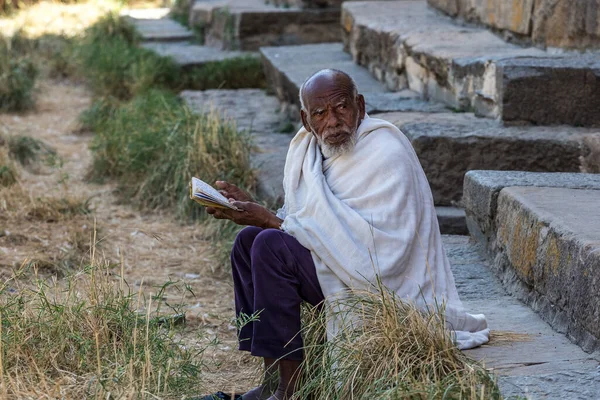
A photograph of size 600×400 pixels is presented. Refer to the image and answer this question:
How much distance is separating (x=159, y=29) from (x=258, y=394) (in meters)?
9.73

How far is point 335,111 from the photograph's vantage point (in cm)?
330

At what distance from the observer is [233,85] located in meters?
9.56

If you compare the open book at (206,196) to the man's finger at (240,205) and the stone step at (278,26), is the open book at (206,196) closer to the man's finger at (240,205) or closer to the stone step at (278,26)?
the man's finger at (240,205)

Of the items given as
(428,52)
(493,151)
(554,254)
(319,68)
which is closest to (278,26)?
(319,68)

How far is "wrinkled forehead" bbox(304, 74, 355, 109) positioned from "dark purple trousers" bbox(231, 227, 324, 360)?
0.48 meters

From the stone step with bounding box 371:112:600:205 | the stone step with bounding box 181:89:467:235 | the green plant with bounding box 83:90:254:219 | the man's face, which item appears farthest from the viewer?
the green plant with bounding box 83:90:254:219

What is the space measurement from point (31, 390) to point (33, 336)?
0.32m

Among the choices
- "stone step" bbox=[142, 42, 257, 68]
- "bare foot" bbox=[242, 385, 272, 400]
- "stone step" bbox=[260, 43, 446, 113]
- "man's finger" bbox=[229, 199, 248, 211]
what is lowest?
"stone step" bbox=[142, 42, 257, 68]

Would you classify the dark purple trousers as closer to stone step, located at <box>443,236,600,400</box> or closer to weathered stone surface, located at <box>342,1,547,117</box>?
stone step, located at <box>443,236,600,400</box>

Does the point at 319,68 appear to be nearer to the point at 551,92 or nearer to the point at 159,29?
the point at 551,92

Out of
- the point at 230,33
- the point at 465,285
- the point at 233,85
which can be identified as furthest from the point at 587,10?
the point at 230,33

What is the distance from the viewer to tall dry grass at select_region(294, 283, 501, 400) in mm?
2680

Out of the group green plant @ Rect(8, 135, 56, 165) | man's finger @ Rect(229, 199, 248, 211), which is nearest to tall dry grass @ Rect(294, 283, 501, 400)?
man's finger @ Rect(229, 199, 248, 211)

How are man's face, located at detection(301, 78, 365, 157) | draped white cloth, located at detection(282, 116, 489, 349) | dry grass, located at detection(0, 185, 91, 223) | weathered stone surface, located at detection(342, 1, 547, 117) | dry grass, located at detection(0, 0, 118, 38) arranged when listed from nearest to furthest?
1. draped white cloth, located at detection(282, 116, 489, 349)
2. man's face, located at detection(301, 78, 365, 157)
3. weathered stone surface, located at detection(342, 1, 547, 117)
4. dry grass, located at detection(0, 185, 91, 223)
5. dry grass, located at detection(0, 0, 118, 38)
